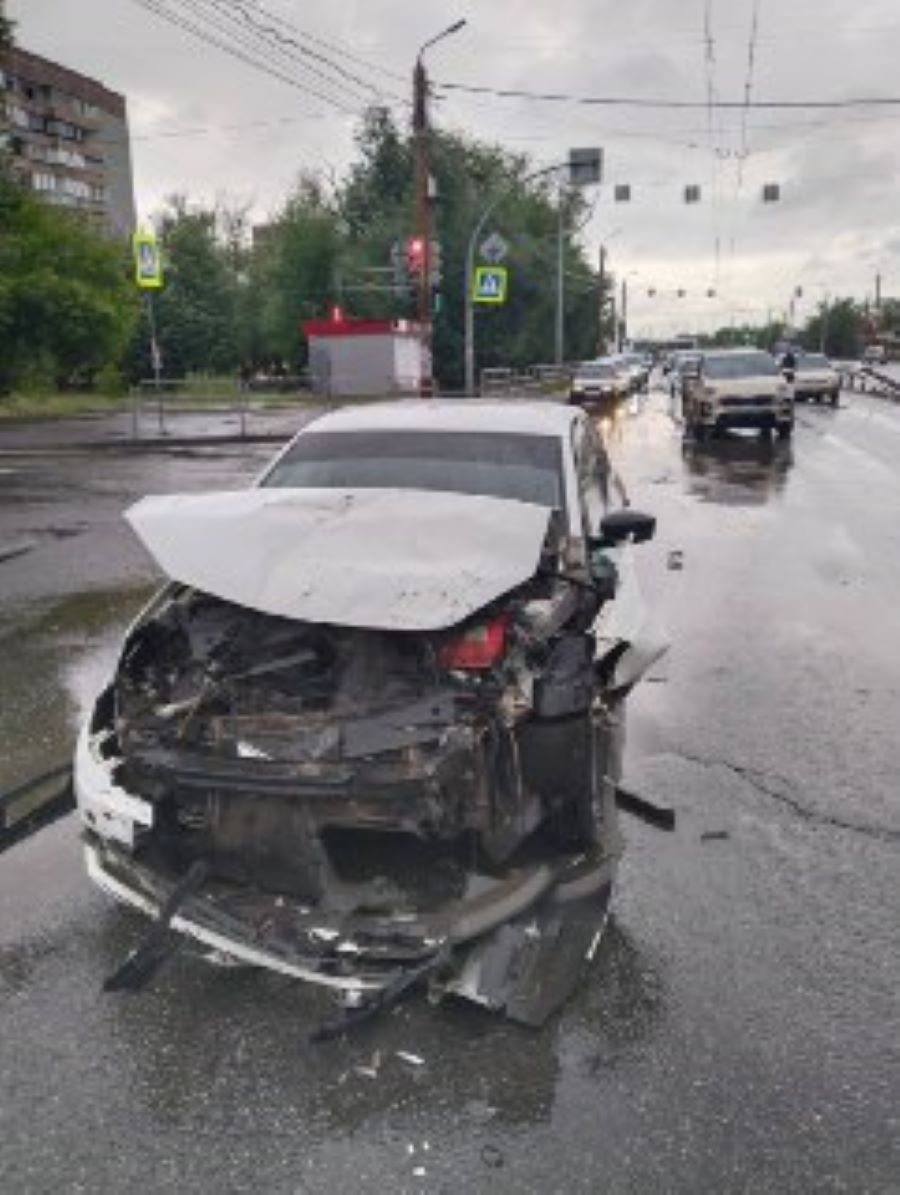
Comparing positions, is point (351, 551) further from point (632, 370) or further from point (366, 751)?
point (632, 370)

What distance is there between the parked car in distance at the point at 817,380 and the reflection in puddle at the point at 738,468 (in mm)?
13595

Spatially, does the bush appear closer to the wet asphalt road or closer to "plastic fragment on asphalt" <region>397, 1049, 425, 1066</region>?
the wet asphalt road

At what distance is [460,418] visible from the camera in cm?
672

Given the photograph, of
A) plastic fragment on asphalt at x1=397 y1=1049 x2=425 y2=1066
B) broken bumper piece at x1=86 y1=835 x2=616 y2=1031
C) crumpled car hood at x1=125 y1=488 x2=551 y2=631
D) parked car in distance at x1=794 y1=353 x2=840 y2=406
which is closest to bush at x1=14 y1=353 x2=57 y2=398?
parked car in distance at x1=794 y1=353 x2=840 y2=406

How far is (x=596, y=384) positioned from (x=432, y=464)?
32.1m

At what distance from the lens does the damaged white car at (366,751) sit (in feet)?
12.1

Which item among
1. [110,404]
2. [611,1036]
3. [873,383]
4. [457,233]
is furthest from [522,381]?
[611,1036]

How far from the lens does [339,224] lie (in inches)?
2328

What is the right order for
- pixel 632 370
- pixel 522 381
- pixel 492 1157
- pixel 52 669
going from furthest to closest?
pixel 632 370, pixel 522 381, pixel 52 669, pixel 492 1157

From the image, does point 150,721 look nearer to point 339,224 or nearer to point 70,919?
point 70,919

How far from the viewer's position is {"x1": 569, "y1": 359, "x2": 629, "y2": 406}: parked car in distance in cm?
3694

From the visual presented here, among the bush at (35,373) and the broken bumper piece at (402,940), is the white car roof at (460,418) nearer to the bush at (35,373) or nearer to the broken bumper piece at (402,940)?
the broken bumper piece at (402,940)

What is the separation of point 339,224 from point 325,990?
59008mm

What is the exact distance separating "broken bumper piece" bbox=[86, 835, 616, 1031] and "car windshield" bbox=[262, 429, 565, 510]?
2.47m
